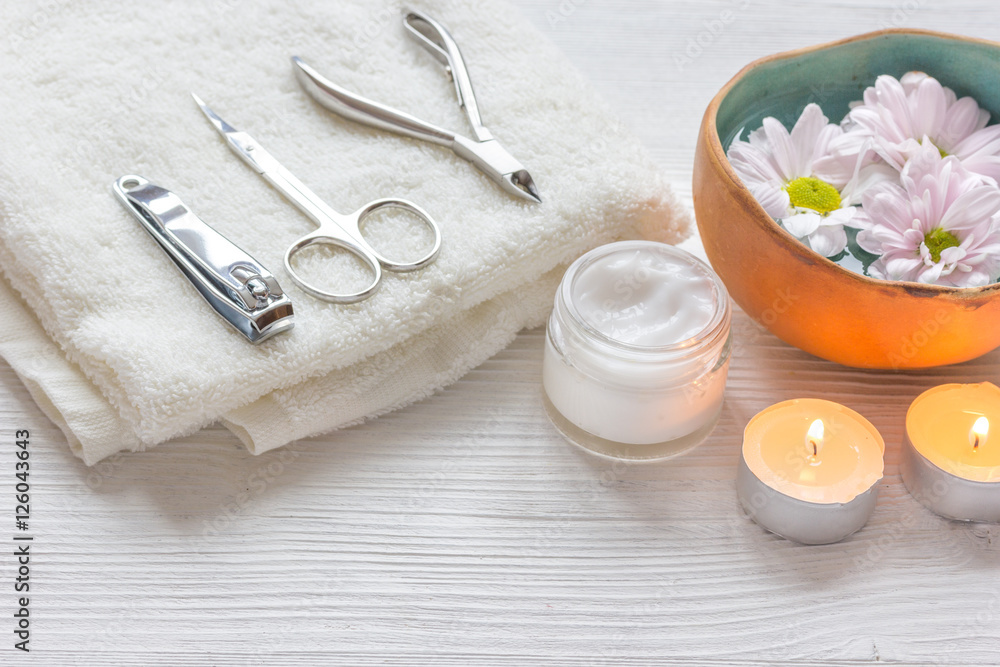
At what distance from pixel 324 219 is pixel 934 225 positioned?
1.24 feet

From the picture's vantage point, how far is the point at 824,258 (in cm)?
53

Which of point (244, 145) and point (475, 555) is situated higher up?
point (244, 145)

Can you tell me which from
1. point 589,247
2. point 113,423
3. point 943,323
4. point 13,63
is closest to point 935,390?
point 943,323

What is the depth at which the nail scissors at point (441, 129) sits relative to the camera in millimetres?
626

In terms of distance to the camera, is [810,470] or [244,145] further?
[244,145]

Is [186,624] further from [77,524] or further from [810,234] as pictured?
[810,234]

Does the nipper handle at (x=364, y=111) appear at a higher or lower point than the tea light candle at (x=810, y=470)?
higher

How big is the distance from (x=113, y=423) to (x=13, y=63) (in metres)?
0.30

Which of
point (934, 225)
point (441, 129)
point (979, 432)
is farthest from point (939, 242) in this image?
point (441, 129)

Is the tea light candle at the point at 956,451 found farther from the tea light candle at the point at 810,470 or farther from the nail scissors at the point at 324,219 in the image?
the nail scissors at the point at 324,219

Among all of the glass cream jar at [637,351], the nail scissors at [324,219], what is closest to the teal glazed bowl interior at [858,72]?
the glass cream jar at [637,351]

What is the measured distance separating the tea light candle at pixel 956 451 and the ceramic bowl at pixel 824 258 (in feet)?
0.08

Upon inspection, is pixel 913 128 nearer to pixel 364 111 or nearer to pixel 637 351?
pixel 637 351

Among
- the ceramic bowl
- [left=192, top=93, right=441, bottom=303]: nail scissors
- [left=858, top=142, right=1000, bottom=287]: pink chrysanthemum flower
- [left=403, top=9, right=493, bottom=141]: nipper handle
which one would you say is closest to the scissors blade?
[left=192, top=93, right=441, bottom=303]: nail scissors
